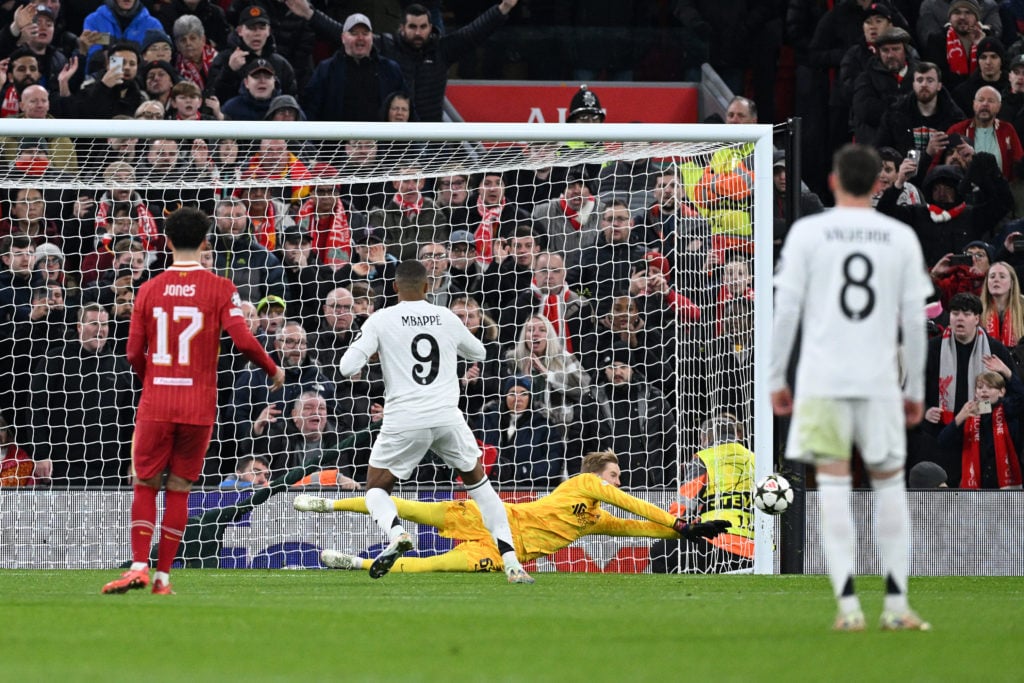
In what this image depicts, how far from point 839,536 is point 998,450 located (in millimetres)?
6502

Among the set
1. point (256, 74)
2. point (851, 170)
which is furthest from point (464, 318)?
point (851, 170)

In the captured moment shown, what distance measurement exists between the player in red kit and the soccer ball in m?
3.41

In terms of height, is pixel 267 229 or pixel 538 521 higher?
pixel 267 229

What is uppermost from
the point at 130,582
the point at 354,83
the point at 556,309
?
the point at 354,83

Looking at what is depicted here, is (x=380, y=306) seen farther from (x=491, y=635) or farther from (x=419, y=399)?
(x=491, y=635)

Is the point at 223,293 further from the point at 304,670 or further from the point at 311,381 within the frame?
the point at 311,381

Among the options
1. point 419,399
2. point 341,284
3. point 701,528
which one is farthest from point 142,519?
point 341,284

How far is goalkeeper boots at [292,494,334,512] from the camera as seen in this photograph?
10.4 m

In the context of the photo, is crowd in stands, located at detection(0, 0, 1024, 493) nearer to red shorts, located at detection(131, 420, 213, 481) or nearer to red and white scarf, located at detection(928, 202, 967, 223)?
red and white scarf, located at detection(928, 202, 967, 223)

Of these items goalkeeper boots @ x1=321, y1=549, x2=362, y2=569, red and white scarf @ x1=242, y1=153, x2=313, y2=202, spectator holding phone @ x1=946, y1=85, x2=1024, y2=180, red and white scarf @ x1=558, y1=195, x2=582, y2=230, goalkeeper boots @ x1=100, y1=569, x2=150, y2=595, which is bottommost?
goalkeeper boots @ x1=321, y1=549, x2=362, y2=569

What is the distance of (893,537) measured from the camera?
5.90 m

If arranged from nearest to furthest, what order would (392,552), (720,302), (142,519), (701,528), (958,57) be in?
(142,519) → (392,552) → (701,528) → (720,302) → (958,57)

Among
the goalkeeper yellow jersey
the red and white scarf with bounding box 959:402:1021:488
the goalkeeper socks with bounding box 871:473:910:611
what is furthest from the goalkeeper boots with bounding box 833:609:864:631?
the red and white scarf with bounding box 959:402:1021:488

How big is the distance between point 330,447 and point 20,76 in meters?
4.14
